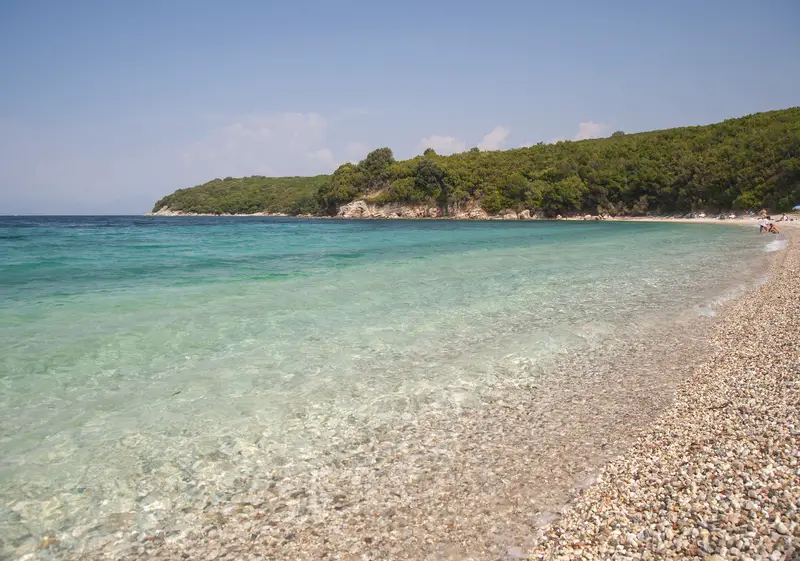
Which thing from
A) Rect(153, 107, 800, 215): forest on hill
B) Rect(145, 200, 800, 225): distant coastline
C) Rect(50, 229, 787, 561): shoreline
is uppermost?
Rect(153, 107, 800, 215): forest on hill

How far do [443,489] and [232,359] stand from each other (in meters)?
4.61

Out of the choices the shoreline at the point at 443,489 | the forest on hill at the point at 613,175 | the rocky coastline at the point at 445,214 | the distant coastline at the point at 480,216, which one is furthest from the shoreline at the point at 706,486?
the rocky coastline at the point at 445,214

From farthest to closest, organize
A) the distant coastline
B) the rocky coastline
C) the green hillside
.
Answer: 1. the green hillside
2. the rocky coastline
3. the distant coastline

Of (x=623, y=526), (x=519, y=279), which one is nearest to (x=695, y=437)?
(x=623, y=526)

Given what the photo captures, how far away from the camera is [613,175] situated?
8150 centimetres

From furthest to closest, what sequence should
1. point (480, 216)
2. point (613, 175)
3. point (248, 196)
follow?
point (248, 196) → point (480, 216) → point (613, 175)

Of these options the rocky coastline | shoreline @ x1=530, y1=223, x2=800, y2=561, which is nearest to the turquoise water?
shoreline @ x1=530, y1=223, x2=800, y2=561

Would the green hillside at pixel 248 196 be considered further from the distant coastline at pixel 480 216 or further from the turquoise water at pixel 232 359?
the turquoise water at pixel 232 359

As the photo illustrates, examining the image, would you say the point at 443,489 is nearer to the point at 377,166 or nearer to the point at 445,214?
the point at 445,214

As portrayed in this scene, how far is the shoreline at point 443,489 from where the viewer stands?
3234 millimetres

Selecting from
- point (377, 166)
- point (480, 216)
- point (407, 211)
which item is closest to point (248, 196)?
point (377, 166)

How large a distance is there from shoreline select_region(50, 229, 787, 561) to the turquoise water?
41 centimetres

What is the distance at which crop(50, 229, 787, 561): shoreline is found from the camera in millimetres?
3234

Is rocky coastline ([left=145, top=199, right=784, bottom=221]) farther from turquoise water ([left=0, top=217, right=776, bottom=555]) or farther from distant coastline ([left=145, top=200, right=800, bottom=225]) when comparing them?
turquoise water ([left=0, top=217, right=776, bottom=555])
